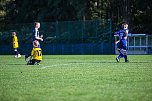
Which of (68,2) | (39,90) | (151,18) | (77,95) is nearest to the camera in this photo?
(77,95)

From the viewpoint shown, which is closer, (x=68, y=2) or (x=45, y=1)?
(x=68, y=2)

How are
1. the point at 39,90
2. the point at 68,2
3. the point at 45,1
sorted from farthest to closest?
the point at 45,1
the point at 68,2
the point at 39,90

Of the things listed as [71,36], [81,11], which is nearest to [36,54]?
[71,36]

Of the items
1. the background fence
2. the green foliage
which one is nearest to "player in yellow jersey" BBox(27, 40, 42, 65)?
the background fence

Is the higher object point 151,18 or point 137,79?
point 151,18

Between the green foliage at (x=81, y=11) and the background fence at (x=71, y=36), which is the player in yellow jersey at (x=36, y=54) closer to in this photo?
the background fence at (x=71, y=36)

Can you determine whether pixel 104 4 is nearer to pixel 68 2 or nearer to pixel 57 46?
pixel 68 2

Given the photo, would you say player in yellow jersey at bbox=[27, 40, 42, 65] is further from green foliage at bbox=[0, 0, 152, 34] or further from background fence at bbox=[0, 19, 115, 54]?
green foliage at bbox=[0, 0, 152, 34]

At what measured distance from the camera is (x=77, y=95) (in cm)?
900

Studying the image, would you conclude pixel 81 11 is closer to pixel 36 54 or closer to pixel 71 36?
pixel 71 36

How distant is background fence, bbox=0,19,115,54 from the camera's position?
44.6m

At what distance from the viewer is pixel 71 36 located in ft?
150

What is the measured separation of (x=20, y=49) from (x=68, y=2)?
10981 millimetres

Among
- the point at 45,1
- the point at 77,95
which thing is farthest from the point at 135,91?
the point at 45,1
